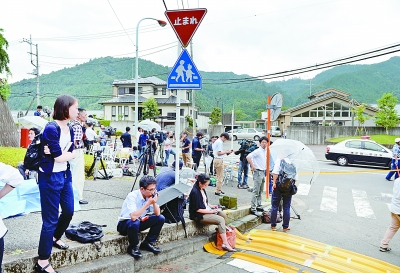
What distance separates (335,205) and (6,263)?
8768 mm

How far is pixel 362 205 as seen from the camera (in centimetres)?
961

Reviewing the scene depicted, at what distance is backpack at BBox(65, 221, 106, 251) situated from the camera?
4.13 metres

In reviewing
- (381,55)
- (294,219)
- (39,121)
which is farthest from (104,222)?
(381,55)

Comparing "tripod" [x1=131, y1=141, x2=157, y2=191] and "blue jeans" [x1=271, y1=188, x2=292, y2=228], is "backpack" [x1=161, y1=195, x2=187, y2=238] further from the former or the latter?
"tripod" [x1=131, y1=141, x2=157, y2=191]

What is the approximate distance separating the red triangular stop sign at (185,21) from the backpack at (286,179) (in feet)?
11.0

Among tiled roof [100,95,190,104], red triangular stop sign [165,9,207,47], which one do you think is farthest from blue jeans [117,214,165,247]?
tiled roof [100,95,190,104]

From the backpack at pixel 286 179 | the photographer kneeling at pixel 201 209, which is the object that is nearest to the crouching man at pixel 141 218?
the photographer kneeling at pixel 201 209

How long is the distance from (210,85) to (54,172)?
85.3 m

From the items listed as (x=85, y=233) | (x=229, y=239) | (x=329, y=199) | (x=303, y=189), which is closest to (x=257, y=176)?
(x=229, y=239)

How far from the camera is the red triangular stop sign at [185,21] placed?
543cm

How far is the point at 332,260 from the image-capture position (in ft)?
17.4

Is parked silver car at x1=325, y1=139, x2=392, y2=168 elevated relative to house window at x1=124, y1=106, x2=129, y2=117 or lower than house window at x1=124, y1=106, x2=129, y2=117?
lower

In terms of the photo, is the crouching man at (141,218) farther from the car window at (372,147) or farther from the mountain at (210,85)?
the mountain at (210,85)

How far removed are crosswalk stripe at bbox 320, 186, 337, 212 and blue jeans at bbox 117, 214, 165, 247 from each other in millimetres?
6135
